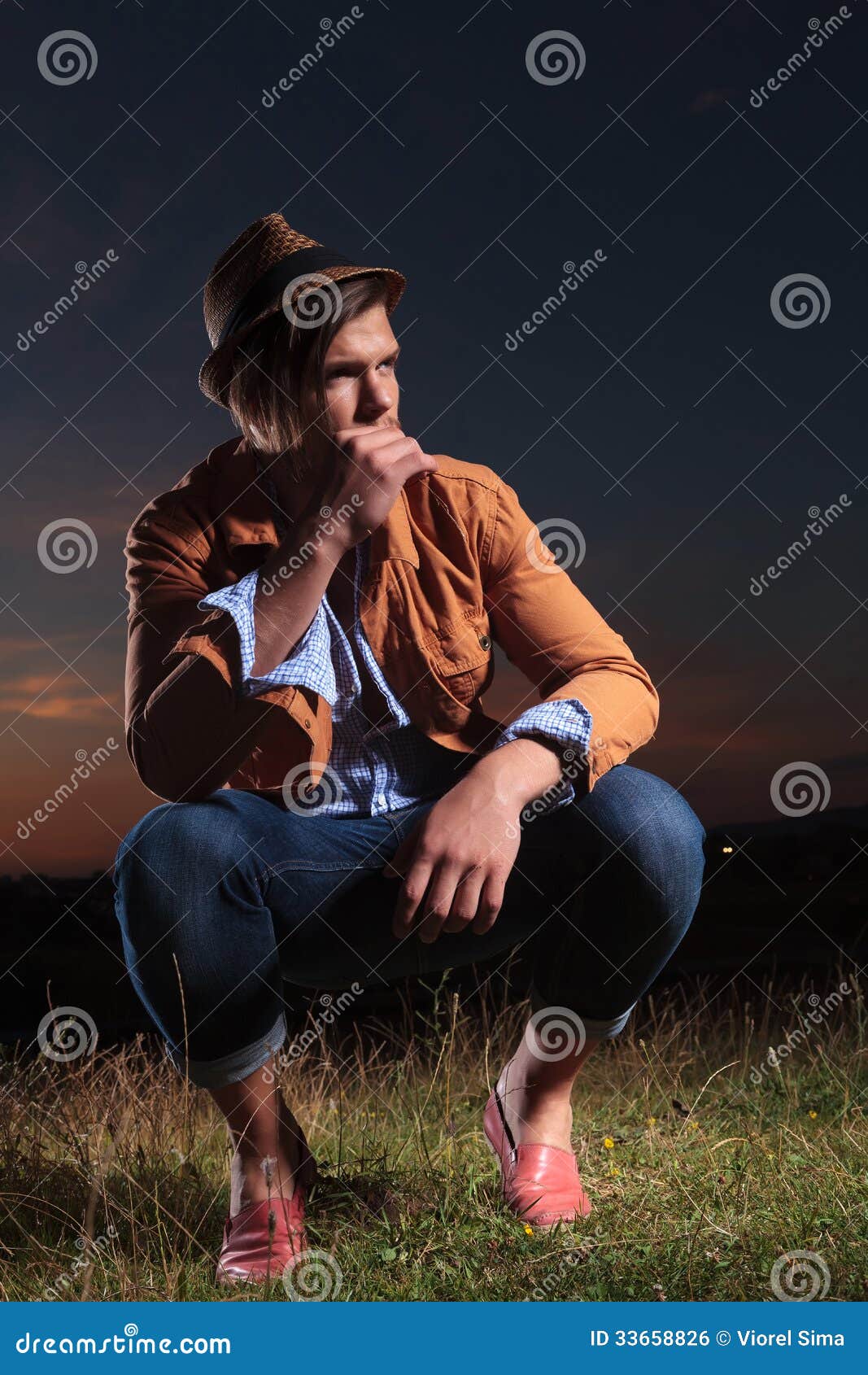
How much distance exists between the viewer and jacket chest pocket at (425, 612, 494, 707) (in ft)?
7.25

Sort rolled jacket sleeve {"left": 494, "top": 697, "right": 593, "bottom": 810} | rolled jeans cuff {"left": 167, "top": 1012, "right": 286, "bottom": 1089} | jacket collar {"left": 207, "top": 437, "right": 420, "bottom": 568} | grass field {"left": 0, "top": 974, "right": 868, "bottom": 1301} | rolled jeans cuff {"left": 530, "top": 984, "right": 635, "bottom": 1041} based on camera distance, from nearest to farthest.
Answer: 1. grass field {"left": 0, "top": 974, "right": 868, "bottom": 1301}
2. rolled jeans cuff {"left": 167, "top": 1012, "right": 286, "bottom": 1089}
3. rolled jacket sleeve {"left": 494, "top": 697, "right": 593, "bottom": 810}
4. rolled jeans cuff {"left": 530, "top": 984, "right": 635, "bottom": 1041}
5. jacket collar {"left": 207, "top": 437, "right": 420, "bottom": 568}

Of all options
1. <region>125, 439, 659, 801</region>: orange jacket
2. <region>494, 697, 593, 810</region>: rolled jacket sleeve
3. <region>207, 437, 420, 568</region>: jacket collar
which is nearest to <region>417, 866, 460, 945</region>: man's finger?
<region>494, 697, 593, 810</region>: rolled jacket sleeve

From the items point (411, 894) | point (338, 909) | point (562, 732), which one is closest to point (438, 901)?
point (411, 894)

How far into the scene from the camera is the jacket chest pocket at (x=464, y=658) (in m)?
2.21

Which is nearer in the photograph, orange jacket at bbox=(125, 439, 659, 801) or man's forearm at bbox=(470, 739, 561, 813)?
man's forearm at bbox=(470, 739, 561, 813)

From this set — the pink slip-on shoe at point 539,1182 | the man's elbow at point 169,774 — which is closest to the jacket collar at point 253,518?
the man's elbow at point 169,774

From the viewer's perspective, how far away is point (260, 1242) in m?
1.86

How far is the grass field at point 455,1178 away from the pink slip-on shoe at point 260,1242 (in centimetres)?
4

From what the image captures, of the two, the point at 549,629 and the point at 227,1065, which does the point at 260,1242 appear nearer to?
the point at 227,1065

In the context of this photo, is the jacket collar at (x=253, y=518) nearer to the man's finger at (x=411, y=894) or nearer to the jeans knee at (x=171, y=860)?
the jeans knee at (x=171, y=860)

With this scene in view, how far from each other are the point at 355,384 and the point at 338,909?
3.28 feet

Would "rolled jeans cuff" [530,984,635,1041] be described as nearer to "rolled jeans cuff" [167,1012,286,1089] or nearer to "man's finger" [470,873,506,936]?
"man's finger" [470,873,506,936]

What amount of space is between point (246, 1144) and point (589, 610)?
1191mm

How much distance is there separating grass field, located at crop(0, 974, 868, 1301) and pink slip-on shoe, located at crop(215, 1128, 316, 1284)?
0.04m
